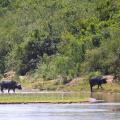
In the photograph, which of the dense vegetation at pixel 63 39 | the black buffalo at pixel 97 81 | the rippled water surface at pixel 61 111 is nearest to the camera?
Answer: the rippled water surface at pixel 61 111

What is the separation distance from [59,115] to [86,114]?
5.02 ft

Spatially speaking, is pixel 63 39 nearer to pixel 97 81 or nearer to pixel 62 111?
pixel 97 81

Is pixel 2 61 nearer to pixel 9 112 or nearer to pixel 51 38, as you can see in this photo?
pixel 51 38

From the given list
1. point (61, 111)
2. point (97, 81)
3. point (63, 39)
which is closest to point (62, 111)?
point (61, 111)

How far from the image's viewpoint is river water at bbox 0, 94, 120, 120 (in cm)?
3925

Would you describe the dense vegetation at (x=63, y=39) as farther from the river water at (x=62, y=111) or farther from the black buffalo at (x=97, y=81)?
the river water at (x=62, y=111)

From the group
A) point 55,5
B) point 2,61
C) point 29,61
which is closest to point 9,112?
point 29,61

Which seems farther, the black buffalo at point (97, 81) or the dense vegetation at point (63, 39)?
the dense vegetation at point (63, 39)

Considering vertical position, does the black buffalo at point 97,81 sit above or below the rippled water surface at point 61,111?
below

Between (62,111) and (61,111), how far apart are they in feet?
0.22

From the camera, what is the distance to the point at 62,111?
43438 mm

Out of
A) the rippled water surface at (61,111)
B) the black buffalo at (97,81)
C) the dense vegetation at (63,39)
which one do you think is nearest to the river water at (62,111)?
the rippled water surface at (61,111)

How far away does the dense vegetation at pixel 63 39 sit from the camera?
255 ft

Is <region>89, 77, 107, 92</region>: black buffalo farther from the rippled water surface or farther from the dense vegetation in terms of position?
the rippled water surface
